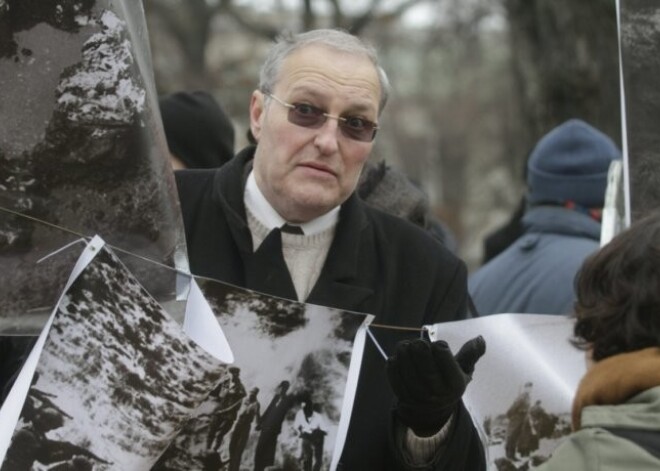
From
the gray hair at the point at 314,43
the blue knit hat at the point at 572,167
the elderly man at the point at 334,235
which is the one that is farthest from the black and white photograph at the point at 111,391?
the blue knit hat at the point at 572,167

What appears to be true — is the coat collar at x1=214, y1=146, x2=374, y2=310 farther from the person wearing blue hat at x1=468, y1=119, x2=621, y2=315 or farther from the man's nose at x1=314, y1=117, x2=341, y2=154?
the person wearing blue hat at x1=468, y1=119, x2=621, y2=315

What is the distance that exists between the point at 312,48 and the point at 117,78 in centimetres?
70

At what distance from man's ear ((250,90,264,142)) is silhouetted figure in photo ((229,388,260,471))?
0.80 metres

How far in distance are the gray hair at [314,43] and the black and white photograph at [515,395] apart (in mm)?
631

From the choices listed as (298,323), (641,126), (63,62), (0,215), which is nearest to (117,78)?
(63,62)

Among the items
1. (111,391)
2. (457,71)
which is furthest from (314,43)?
(457,71)

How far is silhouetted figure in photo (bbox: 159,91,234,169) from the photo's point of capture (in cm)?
475

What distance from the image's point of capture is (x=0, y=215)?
2740 millimetres

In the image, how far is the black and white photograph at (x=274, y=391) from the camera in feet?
9.30

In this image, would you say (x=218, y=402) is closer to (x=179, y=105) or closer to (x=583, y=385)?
(x=583, y=385)

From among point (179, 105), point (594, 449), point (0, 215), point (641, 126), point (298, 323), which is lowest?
point (594, 449)

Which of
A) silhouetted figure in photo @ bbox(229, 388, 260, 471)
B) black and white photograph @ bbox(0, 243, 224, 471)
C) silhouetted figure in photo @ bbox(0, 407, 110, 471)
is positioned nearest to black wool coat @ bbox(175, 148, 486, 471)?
silhouetted figure in photo @ bbox(229, 388, 260, 471)

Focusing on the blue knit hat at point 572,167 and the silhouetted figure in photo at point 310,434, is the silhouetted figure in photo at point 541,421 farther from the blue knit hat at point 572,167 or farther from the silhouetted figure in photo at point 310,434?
the blue knit hat at point 572,167

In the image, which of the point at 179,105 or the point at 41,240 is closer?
the point at 41,240
